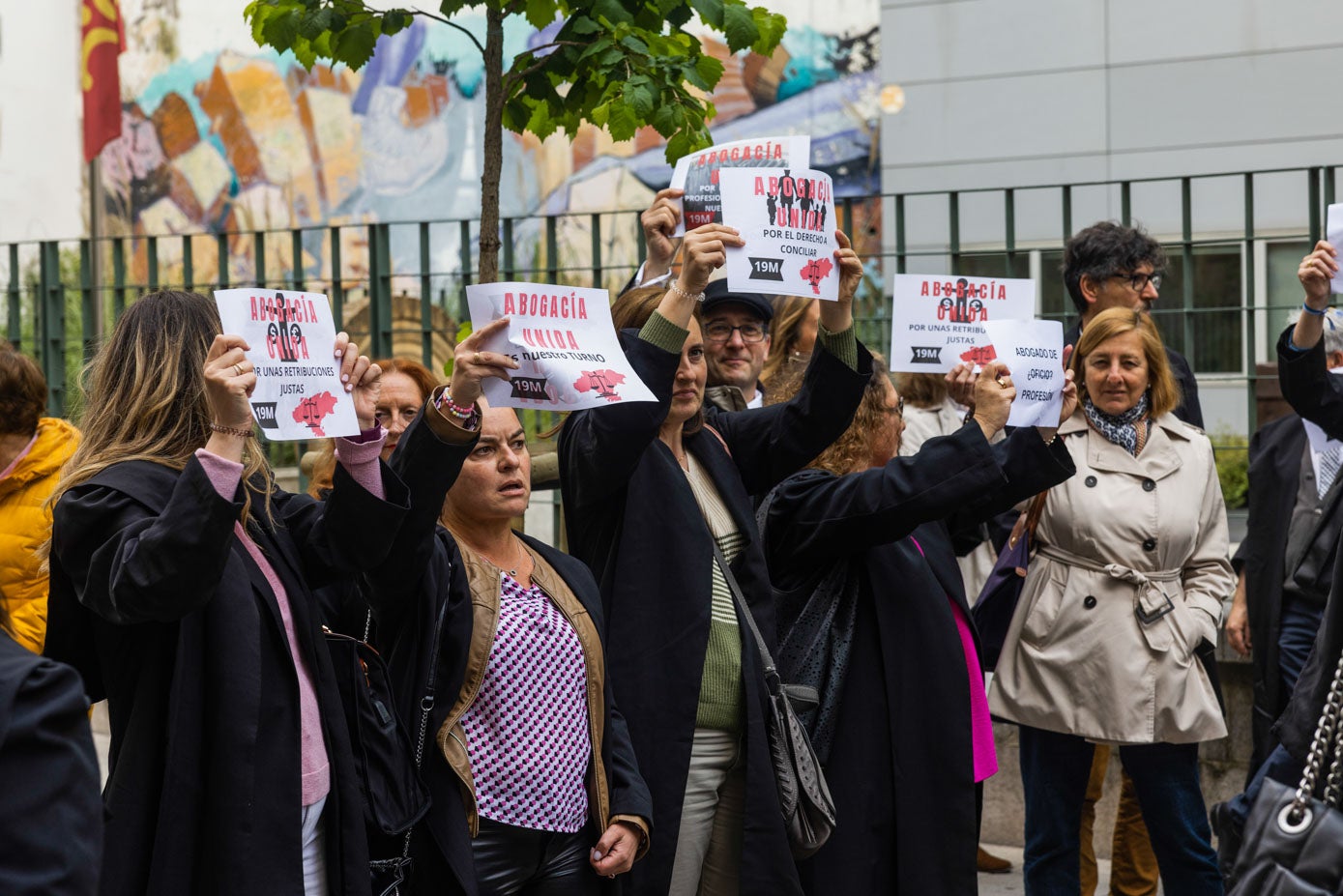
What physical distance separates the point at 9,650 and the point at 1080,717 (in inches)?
150

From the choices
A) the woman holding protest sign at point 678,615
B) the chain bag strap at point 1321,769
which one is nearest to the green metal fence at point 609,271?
the woman holding protest sign at point 678,615

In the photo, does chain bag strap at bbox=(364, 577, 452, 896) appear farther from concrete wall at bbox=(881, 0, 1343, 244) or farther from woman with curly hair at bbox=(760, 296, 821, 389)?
concrete wall at bbox=(881, 0, 1343, 244)

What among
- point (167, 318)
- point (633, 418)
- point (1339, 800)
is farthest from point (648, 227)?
point (1339, 800)

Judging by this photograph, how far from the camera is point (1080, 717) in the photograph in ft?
16.4

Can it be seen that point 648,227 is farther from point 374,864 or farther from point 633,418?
point 374,864

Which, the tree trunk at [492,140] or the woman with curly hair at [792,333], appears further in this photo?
the woman with curly hair at [792,333]

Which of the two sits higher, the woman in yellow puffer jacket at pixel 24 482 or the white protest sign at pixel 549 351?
the white protest sign at pixel 549 351

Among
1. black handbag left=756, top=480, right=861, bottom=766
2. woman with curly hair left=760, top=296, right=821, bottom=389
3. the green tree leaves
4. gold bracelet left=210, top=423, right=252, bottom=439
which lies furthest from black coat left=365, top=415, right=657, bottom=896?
woman with curly hair left=760, top=296, right=821, bottom=389

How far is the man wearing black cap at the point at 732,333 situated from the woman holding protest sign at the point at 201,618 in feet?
5.85

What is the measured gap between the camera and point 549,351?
3.40 m

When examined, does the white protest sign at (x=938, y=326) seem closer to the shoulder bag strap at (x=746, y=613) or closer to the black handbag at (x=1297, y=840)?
the shoulder bag strap at (x=746, y=613)

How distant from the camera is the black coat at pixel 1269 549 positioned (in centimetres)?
573

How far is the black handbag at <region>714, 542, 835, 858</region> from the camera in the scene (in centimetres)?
384

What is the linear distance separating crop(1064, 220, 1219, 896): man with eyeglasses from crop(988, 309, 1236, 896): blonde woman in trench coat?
563 millimetres
